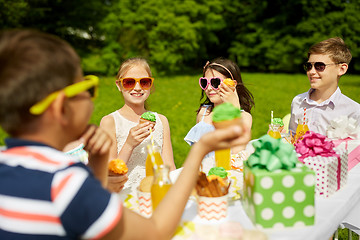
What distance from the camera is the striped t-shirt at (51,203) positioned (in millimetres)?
976

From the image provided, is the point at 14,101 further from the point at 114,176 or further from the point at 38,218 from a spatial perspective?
the point at 114,176

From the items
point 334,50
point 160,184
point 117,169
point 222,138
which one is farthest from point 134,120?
point 334,50

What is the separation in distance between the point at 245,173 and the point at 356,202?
84 centimetres

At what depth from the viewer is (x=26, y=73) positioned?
0.99m

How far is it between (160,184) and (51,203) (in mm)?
598

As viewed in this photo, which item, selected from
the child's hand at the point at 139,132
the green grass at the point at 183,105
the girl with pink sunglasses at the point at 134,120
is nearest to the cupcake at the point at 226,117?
the child's hand at the point at 139,132

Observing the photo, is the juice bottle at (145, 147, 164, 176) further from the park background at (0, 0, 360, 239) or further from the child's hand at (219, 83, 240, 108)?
the park background at (0, 0, 360, 239)

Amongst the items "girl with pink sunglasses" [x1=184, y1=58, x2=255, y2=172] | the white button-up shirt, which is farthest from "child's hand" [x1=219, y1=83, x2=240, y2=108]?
the white button-up shirt

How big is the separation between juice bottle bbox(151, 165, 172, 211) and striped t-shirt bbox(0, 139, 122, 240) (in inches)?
18.2

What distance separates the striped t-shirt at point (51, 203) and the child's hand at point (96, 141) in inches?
13.6

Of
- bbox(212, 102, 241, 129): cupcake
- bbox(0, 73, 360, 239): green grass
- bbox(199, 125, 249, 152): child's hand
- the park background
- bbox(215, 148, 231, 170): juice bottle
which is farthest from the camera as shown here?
the park background

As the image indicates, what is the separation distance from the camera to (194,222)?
5.01 feet

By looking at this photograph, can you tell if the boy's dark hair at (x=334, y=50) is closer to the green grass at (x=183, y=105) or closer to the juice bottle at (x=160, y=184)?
the green grass at (x=183, y=105)

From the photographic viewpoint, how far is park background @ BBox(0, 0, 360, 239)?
52.5ft
